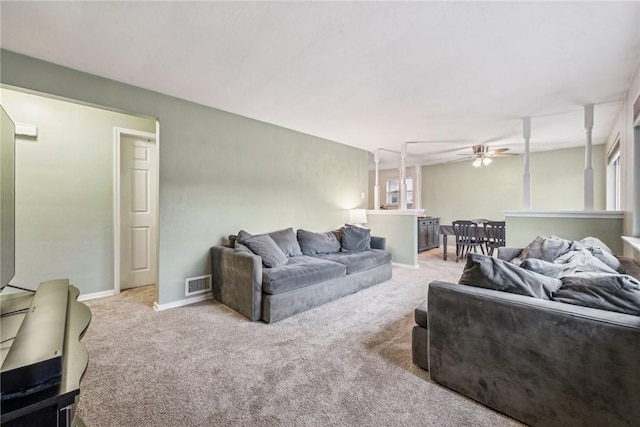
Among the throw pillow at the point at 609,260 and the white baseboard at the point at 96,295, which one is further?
the white baseboard at the point at 96,295

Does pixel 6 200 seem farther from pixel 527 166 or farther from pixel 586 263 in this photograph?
pixel 527 166

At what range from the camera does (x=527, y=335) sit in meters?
1.38

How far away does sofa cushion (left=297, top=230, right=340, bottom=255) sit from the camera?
3.98 m

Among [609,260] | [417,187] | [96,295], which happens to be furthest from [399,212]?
[96,295]

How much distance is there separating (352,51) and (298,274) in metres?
2.13

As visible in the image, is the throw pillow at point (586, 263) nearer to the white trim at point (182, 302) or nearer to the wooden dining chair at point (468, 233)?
the wooden dining chair at point (468, 233)

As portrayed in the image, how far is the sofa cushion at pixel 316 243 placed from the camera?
398 cm

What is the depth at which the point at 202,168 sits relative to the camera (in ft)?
11.1

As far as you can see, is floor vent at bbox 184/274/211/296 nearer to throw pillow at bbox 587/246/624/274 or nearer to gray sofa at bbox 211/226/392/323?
gray sofa at bbox 211/226/392/323

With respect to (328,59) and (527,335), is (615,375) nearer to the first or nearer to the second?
(527,335)

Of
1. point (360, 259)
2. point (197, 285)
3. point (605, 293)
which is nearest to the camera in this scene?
point (605, 293)

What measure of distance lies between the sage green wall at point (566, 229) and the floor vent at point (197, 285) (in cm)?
424

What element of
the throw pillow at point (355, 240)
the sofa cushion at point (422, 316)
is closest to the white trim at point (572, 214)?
the throw pillow at point (355, 240)

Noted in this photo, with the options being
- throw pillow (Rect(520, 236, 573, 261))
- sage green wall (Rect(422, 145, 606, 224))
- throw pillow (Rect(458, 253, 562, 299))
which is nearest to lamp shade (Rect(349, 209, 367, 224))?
throw pillow (Rect(520, 236, 573, 261))
